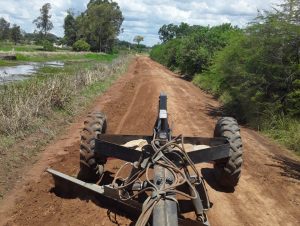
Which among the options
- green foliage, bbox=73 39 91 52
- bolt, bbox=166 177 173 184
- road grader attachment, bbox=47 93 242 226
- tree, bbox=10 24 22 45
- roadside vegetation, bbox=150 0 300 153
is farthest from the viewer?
tree, bbox=10 24 22 45

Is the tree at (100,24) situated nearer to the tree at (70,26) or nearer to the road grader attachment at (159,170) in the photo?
the tree at (70,26)

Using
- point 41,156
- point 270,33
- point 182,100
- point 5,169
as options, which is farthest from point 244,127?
point 5,169

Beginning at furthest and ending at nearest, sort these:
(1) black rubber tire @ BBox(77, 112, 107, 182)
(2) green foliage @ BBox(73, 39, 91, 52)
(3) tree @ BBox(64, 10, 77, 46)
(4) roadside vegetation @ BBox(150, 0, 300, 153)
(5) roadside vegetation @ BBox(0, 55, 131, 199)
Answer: (3) tree @ BBox(64, 10, 77, 46), (2) green foliage @ BBox(73, 39, 91, 52), (4) roadside vegetation @ BBox(150, 0, 300, 153), (5) roadside vegetation @ BBox(0, 55, 131, 199), (1) black rubber tire @ BBox(77, 112, 107, 182)

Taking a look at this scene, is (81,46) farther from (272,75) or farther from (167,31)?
(272,75)

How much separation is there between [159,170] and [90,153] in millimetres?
1952

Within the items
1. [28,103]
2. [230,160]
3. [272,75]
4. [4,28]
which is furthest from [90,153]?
[4,28]

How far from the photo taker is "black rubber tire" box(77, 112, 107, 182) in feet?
21.7

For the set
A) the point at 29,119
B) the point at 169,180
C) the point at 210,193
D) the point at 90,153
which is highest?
the point at 169,180

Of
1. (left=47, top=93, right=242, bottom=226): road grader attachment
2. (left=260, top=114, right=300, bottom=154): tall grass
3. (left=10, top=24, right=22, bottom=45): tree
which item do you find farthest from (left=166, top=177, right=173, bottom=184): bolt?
(left=10, top=24, right=22, bottom=45): tree

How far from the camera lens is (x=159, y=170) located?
4.91 m

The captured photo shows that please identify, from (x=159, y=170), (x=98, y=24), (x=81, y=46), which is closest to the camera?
(x=159, y=170)

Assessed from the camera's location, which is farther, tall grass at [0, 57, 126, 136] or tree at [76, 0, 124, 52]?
tree at [76, 0, 124, 52]

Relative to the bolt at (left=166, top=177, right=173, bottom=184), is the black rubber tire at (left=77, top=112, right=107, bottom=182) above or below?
below

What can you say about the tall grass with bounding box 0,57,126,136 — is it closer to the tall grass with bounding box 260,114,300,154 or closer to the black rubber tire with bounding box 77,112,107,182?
the black rubber tire with bounding box 77,112,107,182
